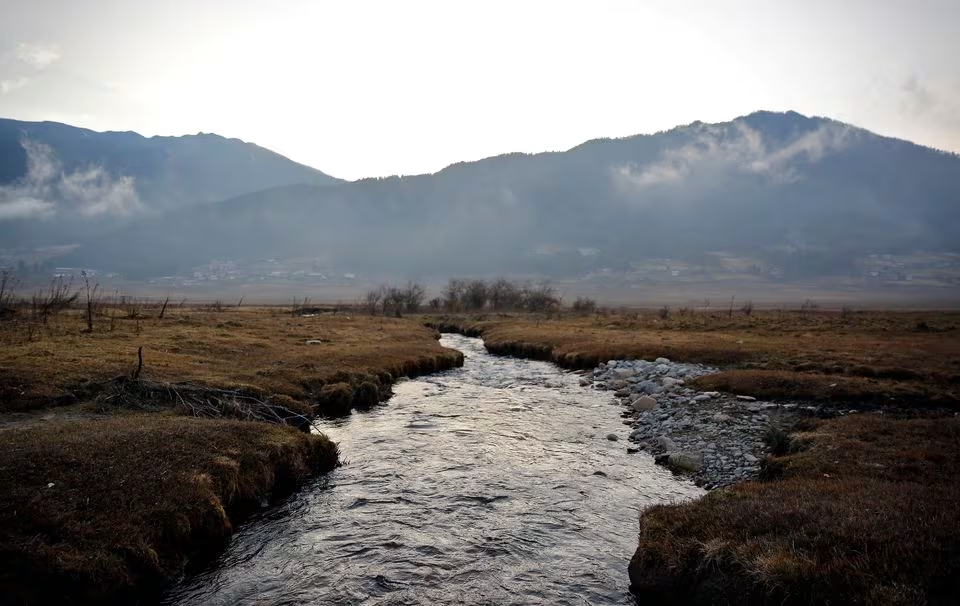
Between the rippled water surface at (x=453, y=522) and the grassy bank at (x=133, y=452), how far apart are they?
1.21 metres

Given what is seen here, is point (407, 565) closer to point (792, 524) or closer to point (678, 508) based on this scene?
point (678, 508)

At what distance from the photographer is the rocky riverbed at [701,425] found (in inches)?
751

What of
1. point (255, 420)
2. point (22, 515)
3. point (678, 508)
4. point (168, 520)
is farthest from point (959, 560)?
point (255, 420)

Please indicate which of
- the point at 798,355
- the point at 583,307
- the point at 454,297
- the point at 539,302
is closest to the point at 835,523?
the point at 798,355

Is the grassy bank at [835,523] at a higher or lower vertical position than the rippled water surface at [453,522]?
higher

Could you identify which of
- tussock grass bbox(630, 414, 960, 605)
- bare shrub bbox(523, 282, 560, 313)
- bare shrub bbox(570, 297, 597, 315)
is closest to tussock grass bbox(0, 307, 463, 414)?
tussock grass bbox(630, 414, 960, 605)

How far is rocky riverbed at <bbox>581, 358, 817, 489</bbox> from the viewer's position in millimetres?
19078

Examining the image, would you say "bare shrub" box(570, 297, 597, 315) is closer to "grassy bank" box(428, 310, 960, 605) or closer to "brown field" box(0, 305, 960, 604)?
"brown field" box(0, 305, 960, 604)

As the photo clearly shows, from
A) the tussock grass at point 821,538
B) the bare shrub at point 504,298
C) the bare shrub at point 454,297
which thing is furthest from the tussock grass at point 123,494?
the bare shrub at point 504,298

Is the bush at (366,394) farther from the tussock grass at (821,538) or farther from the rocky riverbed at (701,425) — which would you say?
the tussock grass at (821,538)

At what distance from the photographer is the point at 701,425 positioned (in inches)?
939

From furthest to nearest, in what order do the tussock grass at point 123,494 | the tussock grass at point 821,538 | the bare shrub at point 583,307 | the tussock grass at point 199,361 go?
the bare shrub at point 583,307 → the tussock grass at point 199,361 → the tussock grass at point 123,494 → the tussock grass at point 821,538

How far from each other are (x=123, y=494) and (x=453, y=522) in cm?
820

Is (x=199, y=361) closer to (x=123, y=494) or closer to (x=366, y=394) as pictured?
(x=366, y=394)
